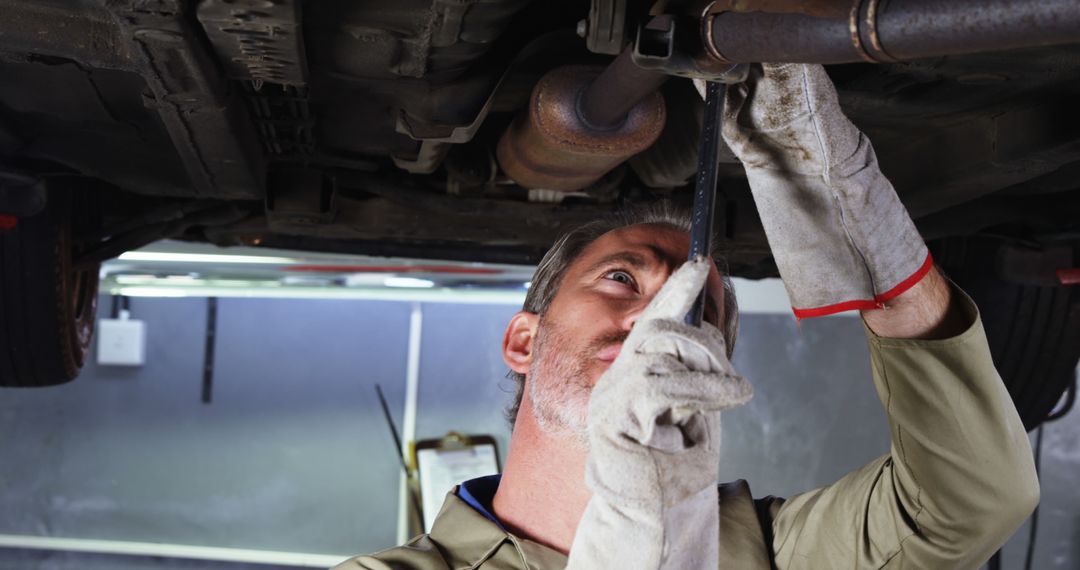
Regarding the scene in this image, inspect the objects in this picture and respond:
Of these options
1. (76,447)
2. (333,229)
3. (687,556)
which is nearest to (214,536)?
(76,447)

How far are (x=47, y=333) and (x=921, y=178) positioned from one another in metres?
1.62

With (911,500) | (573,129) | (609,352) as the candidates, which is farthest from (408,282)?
(911,500)

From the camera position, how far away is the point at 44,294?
182 centimetres

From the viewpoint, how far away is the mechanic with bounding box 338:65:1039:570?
0.78 m

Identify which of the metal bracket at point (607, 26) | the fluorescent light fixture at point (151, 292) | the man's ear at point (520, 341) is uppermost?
the metal bracket at point (607, 26)

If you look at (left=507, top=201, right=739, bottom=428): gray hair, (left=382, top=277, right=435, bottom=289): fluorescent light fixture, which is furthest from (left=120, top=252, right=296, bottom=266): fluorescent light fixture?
(left=507, top=201, right=739, bottom=428): gray hair

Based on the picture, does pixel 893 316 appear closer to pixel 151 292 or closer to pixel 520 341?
pixel 520 341

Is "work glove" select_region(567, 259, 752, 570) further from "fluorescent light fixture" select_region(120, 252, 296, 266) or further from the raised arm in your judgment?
"fluorescent light fixture" select_region(120, 252, 296, 266)

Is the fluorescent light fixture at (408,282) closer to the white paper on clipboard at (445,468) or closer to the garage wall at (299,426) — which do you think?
the garage wall at (299,426)

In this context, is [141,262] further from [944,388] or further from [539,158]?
[944,388]

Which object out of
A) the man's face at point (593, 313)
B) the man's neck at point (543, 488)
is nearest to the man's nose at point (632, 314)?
the man's face at point (593, 313)

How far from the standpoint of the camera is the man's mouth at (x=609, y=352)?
1.10 m

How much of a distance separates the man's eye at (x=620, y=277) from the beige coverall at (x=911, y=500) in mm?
303

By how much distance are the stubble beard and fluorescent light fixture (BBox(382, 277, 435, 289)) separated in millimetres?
2722
